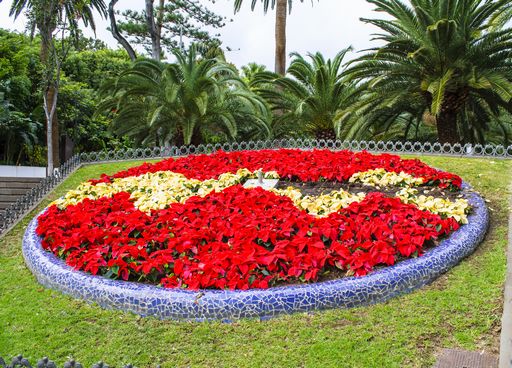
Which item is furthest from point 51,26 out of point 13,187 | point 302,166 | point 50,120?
point 302,166

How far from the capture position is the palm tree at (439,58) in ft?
33.8

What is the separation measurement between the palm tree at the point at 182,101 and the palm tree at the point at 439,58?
277 cm

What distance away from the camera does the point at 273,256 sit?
4.02 m

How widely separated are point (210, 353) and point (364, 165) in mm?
5044

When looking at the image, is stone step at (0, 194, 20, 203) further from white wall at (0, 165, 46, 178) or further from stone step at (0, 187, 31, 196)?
white wall at (0, 165, 46, 178)

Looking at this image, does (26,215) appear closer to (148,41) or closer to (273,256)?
(273,256)

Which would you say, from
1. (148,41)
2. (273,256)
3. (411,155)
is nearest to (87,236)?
(273,256)

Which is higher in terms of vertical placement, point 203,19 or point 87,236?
point 203,19

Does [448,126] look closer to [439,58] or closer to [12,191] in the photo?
[439,58]

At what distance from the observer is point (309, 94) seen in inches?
539

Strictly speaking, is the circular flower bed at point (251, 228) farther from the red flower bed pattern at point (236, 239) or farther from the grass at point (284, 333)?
the grass at point (284, 333)

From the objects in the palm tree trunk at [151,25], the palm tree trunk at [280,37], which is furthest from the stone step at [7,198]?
the palm tree trunk at [280,37]

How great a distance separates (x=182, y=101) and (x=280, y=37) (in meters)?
5.87

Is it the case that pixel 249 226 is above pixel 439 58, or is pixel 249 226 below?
below
